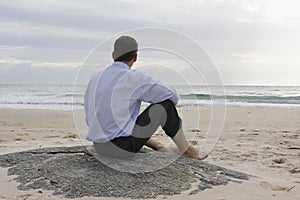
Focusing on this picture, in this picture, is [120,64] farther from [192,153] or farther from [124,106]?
[192,153]

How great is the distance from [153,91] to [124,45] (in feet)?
1.69

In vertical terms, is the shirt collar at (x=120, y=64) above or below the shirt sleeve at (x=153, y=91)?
above

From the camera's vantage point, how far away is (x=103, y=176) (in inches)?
150

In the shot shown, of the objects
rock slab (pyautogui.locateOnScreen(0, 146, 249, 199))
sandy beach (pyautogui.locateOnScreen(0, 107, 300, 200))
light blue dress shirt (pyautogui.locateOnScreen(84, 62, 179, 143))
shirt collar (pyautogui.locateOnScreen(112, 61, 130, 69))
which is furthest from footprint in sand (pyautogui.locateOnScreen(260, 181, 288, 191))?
shirt collar (pyautogui.locateOnScreen(112, 61, 130, 69))

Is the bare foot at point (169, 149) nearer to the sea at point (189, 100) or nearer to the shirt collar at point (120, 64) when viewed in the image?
the sea at point (189, 100)

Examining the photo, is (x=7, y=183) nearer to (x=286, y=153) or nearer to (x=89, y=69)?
(x=89, y=69)

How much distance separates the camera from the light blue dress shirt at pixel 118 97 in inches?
151

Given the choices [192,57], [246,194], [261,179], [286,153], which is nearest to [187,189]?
[246,194]

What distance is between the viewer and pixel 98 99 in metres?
3.93

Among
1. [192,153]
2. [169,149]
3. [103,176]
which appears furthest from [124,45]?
[192,153]

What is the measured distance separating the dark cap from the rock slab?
1.06 m

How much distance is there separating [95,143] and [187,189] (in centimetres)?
101

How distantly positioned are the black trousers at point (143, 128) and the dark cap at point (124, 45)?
584 millimetres

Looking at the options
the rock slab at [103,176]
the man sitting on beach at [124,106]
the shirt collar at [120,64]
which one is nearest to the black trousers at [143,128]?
the man sitting on beach at [124,106]
